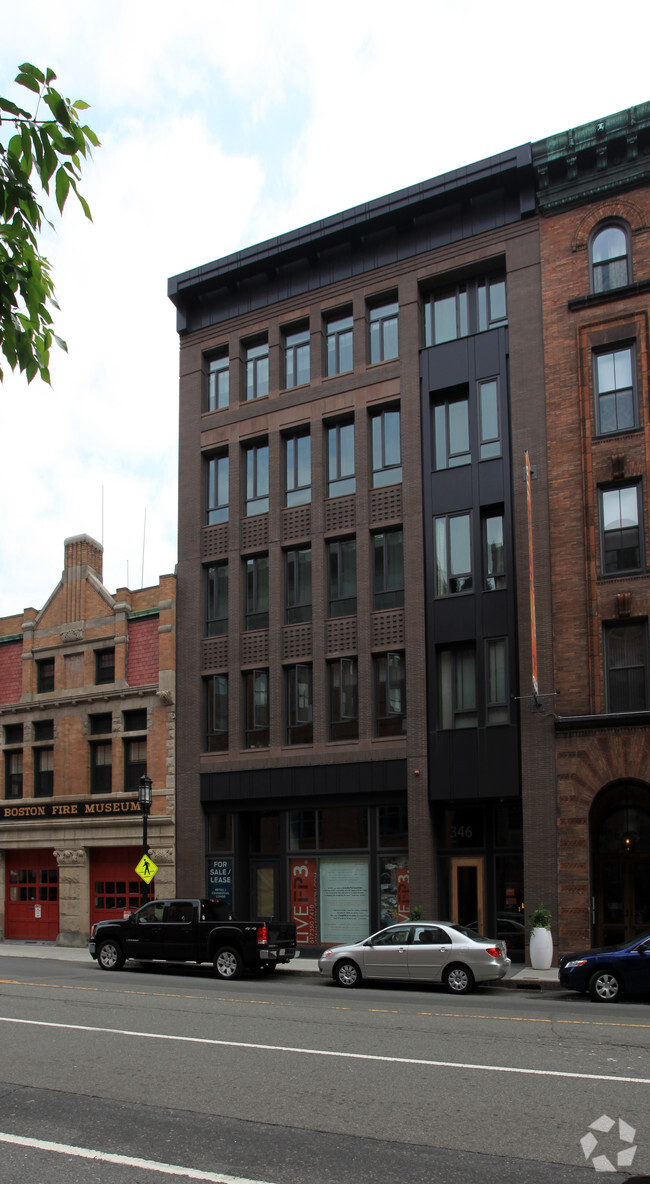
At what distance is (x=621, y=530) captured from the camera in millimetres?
25500

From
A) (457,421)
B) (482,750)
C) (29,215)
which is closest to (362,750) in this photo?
(482,750)

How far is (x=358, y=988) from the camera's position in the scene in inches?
828

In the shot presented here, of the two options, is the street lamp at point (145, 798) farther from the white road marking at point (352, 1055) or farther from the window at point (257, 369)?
the white road marking at point (352, 1055)

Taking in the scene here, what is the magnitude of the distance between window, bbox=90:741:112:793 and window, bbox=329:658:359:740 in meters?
8.75

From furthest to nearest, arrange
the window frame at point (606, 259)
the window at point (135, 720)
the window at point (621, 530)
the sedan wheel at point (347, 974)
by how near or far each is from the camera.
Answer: the window at point (135, 720) < the window frame at point (606, 259) < the window at point (621, 530) < the sedan wheel at point (347, 974)

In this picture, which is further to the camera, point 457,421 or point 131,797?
point 131,797

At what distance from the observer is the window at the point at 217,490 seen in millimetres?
32969

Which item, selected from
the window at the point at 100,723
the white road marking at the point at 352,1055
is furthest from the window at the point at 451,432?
the white road marking at the point at 352,1055

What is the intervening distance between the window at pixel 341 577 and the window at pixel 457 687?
349 cm

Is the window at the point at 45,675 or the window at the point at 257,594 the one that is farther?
the window at the point at 45,675

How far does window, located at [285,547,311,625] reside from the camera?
Result: 3066cm

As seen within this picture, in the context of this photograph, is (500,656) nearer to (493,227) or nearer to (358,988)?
(358,988)

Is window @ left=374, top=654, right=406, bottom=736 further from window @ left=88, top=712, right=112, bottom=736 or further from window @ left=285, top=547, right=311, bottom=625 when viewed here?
window @ left=88, top=712, right=112, bottom=736

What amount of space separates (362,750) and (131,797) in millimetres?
8541
